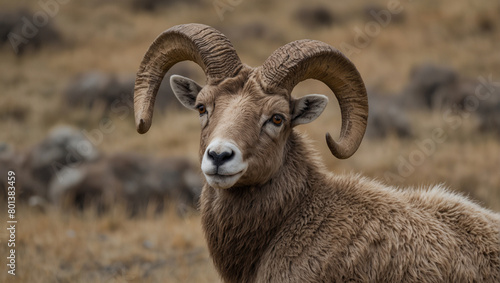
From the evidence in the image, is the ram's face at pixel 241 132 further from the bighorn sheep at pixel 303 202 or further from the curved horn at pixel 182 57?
the curved horn at pixel 182 57

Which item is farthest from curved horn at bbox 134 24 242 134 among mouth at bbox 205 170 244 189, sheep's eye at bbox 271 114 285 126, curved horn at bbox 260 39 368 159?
mouth at bbox 205 170 244 189

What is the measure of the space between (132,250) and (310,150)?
4.93m

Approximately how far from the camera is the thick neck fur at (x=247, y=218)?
20.1ft

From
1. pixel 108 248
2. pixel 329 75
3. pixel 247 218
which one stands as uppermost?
pixel 329 75

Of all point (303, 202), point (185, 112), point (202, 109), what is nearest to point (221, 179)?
point (202, 109)

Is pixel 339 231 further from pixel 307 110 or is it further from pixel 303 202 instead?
pixel 307 110

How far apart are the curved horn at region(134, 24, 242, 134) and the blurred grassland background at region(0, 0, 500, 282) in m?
3.09

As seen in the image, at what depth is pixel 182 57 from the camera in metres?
6.86

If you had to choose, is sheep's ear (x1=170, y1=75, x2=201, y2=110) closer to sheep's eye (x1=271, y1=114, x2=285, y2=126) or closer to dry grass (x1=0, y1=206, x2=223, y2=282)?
sheep's eye (x1=271, y1=114, x2=285, y2=126)

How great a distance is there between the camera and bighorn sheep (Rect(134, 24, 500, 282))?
18.9 ft

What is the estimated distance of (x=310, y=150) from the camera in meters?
6.63

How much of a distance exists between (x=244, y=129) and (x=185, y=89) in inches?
58.3

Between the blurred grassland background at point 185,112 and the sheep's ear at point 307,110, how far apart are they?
3.42m

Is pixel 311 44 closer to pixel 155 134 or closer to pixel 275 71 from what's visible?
pixel 275 71
